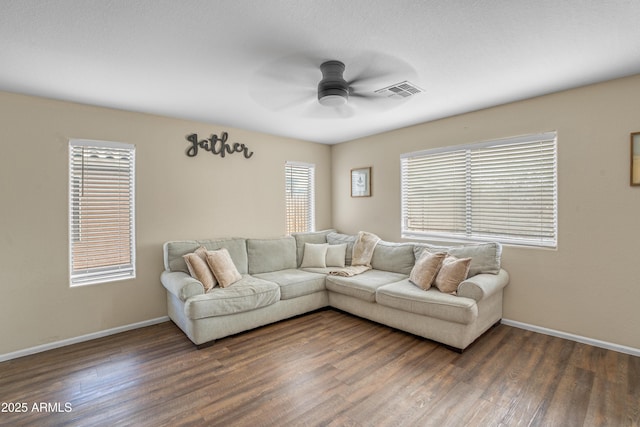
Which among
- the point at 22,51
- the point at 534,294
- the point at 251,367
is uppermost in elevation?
the point at 22,51

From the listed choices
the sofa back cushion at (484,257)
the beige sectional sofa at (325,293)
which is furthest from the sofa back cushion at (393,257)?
the sofa back cushion at (484,257)

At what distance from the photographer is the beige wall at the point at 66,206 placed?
2.88 metres

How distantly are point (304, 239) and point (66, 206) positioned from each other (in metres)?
2.92

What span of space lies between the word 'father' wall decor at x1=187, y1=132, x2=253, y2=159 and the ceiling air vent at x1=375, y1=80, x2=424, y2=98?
231 centimetres

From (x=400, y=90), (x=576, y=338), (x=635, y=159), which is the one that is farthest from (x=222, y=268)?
(x=635, y=159)

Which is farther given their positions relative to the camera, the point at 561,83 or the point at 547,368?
the point at 561,83

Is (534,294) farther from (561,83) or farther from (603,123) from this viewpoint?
(561,83)


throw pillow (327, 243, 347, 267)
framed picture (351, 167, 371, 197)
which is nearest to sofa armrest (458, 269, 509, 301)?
throw pillow (327, 243, 347, 267)

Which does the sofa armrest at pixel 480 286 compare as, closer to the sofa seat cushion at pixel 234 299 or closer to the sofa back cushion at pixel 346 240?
the sofa back cushion at pixel 346 240

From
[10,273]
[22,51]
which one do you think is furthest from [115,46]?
[10,273]

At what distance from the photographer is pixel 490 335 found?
3.20 metres

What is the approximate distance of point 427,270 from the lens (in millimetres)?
3318

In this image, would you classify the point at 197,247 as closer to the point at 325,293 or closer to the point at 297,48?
the point at 325,293

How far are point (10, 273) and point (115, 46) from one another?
8.06ft
